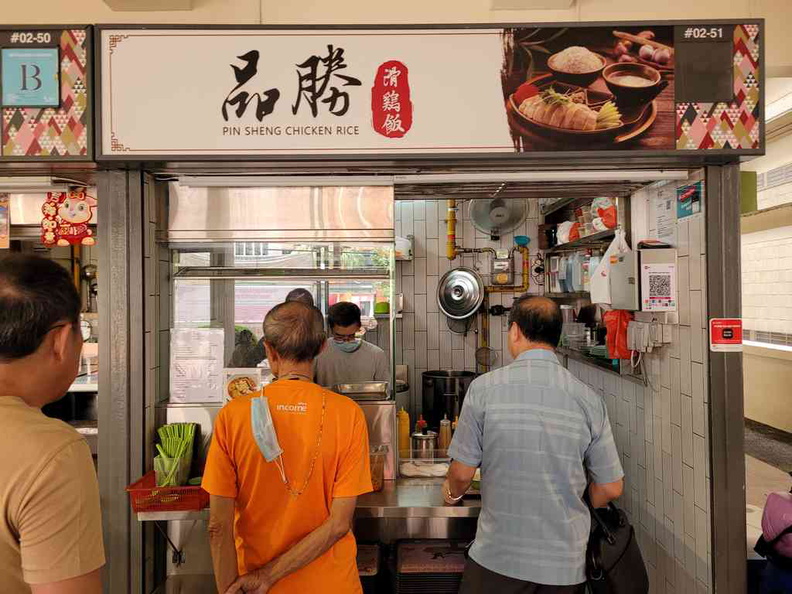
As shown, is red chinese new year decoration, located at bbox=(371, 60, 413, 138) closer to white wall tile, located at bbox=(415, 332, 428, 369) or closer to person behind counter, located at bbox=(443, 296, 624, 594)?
person behind counter, located at bbox=(443, 296, 624, 594)

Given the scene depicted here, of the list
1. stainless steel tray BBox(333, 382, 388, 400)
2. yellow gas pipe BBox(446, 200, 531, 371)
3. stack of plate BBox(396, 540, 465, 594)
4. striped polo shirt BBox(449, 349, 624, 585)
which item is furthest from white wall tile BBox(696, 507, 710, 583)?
yellow gas pipe BBox(446, 200, 531, 371)

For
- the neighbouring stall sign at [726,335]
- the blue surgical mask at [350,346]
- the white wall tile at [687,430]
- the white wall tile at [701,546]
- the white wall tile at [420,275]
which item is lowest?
the white wall tile at [701,546]

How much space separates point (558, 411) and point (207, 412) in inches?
67.0

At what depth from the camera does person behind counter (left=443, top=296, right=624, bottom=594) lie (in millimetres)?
1984

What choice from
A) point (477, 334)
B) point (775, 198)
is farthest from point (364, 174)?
point (775, 198)

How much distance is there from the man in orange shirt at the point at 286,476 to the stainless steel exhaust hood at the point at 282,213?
0.93 metres

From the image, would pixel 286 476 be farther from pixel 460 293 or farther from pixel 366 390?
pixel 460 293

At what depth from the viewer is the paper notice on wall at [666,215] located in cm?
276

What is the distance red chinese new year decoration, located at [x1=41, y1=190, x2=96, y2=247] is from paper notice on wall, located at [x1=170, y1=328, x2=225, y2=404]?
667mm

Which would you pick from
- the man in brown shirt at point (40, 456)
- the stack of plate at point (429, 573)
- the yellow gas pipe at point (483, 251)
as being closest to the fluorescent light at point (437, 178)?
the man in brown shirt at point (40, 456)

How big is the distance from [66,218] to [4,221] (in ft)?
1.14

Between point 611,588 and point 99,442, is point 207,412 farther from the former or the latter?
point 611,588

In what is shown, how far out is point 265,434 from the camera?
174 centimetres

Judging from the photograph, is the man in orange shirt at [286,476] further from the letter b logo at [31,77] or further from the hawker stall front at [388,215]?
the letter b logo at [31,77]
